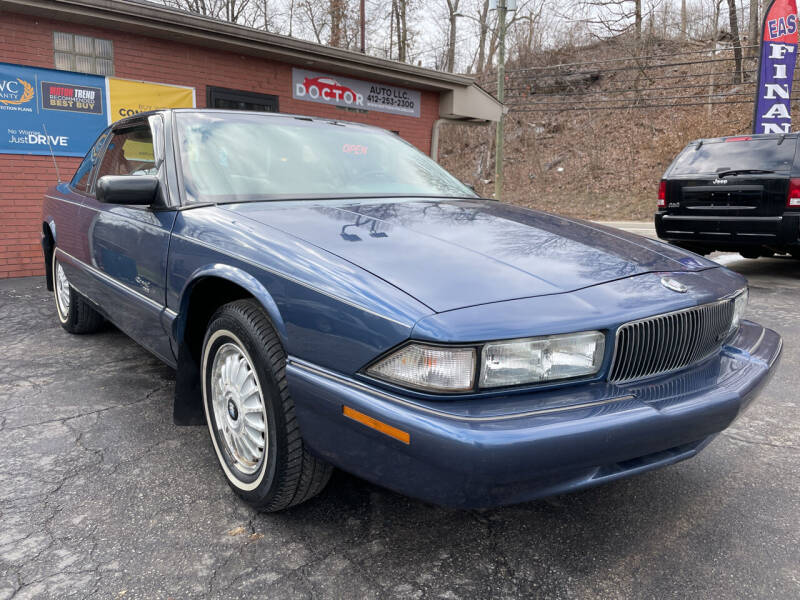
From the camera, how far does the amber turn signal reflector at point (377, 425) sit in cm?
151

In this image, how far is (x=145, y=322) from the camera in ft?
8.98

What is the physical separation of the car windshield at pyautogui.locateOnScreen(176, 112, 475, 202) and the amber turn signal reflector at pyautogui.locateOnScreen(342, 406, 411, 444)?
1252mm

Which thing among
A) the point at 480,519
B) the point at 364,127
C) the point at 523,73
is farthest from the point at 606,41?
the point at 480,519

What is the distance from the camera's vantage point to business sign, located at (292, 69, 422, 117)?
29.8 feet

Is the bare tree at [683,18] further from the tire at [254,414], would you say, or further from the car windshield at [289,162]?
the tire at [254,414]

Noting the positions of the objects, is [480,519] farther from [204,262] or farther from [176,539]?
[204,262]

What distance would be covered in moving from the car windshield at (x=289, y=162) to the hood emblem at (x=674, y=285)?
132cm

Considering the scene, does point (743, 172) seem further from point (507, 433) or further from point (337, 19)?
point (337, 19)

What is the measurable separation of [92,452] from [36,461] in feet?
0.69

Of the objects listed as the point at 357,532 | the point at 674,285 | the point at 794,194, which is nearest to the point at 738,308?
the point at 674,285

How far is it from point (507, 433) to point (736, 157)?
6.56m

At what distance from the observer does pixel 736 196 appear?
6.52 metres

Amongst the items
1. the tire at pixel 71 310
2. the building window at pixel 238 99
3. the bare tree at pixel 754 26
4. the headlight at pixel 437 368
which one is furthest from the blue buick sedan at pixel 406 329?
the bare tree at pixel 754 26

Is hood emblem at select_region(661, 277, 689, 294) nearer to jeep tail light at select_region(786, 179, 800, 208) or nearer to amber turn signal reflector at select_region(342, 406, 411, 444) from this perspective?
amber turn signal reflector at select_region(342, 406, 411, 444)
